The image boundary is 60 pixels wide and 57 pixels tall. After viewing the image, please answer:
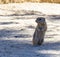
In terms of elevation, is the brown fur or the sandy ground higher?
the brown fur

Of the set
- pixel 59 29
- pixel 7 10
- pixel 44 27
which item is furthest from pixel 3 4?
pixel 44 27

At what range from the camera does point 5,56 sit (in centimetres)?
807

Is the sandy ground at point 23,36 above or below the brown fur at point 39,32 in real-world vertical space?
below

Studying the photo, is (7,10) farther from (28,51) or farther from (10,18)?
(28,51)

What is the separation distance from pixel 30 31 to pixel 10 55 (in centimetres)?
345

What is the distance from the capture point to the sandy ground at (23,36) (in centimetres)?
848

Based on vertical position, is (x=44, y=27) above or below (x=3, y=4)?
above

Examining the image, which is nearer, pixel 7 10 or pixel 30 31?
pixel 30 31

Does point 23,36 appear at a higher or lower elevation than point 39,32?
lower

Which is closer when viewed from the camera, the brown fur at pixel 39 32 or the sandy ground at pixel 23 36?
the sandy ground at pixel 23 36

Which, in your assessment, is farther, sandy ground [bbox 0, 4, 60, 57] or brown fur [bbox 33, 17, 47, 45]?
brown fur [bbox 33, 17, 47, 45]

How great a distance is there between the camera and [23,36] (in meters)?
10.8

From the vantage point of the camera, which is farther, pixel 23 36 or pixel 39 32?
pixel 23 36

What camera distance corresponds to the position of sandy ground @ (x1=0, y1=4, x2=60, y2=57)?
848 cm
